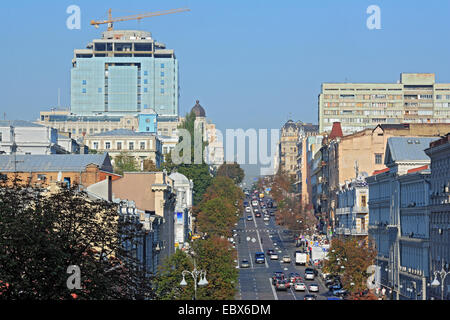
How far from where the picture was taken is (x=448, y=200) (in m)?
83.7

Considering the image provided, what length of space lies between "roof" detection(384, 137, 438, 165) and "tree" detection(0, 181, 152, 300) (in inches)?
2693

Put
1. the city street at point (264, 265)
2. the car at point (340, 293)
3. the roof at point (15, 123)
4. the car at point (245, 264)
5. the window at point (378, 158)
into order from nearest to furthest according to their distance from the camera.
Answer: the car at point (340, 293) → the city street at point (264, 265) → the car at point (245, 264) → the window at point (378, 158) → the roof at point (15, 123)

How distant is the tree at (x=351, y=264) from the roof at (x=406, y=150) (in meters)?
10.9

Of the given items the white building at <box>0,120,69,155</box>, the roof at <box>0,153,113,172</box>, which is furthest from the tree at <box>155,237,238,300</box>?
the white building at <box>0,120,69,155</box>

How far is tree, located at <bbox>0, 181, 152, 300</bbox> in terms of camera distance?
3731 centimetres

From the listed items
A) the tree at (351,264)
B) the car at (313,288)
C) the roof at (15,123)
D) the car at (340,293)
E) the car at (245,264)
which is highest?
the roof at (15,123)

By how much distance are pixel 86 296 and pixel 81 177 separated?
65.4 m

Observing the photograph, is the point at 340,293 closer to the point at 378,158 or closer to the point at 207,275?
the point at 207,275

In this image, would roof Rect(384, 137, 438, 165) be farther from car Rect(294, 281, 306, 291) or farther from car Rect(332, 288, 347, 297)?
car Rect(332, 288, 347, 297)

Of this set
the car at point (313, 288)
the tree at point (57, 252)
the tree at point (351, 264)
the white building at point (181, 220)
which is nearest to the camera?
the tree at point (57, 252)

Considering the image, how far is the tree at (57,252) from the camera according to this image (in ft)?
122

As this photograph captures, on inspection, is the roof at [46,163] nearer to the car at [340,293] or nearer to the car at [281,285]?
the car at [281,285]

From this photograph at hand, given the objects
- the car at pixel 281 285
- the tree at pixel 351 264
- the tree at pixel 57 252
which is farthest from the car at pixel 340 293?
the tree at pixel 57 252
